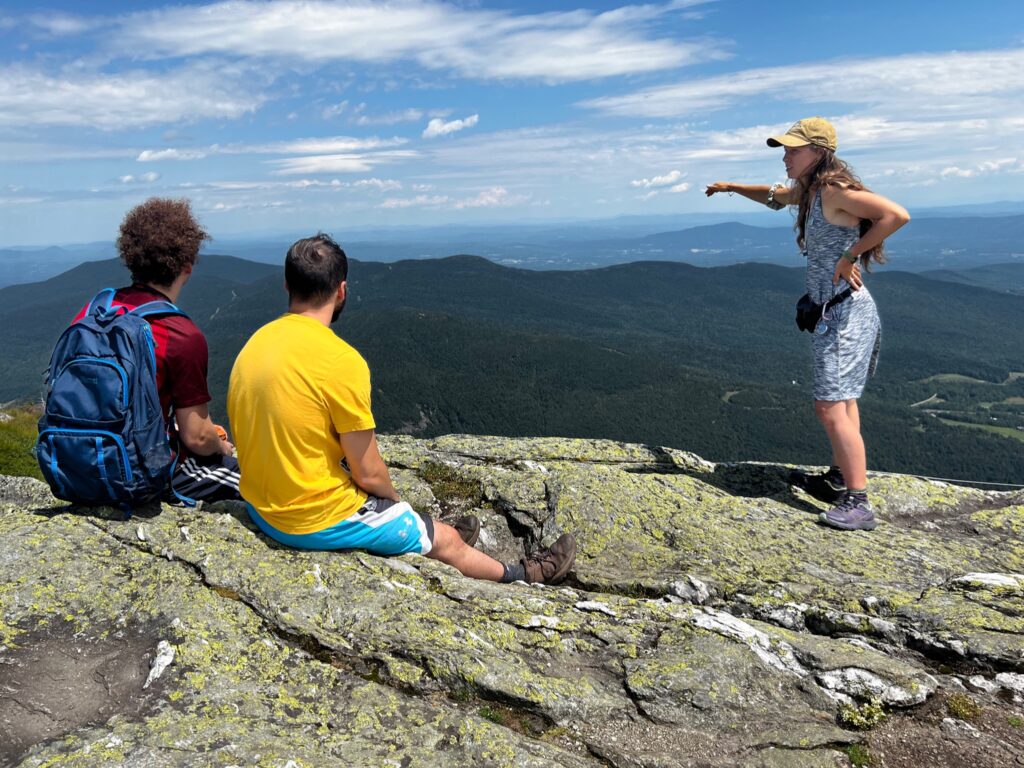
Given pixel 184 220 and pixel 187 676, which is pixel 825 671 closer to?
pixel 187 676

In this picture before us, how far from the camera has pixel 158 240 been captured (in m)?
6.00

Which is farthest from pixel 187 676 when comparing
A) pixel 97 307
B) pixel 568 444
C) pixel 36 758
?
pixel 568 444

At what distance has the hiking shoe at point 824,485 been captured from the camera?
9.23 metres

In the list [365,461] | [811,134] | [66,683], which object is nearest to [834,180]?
[811,134]

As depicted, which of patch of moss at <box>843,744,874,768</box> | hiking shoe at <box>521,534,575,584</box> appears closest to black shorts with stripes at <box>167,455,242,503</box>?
hiking shoe at <box>521,534,575,584</box>

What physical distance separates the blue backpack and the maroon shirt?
0.38 ft

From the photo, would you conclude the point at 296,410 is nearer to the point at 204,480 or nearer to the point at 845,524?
the point at 204,480

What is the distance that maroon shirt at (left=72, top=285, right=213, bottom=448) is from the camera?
19.8 feet

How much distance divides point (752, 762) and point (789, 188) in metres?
7.35

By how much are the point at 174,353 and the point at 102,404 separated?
30.2 inches

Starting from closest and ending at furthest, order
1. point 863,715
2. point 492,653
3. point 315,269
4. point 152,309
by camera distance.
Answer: point 863,715 < point 492,653 < point 315,269 < point 152,309

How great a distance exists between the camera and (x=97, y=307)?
593cm

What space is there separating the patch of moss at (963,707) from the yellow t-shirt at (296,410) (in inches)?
216

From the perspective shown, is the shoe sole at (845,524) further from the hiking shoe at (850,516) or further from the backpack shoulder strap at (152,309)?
the backpack shoulder strap at (152,309)
